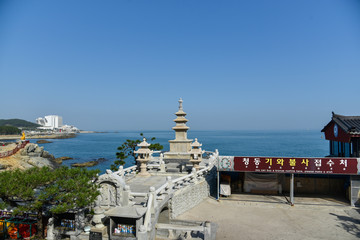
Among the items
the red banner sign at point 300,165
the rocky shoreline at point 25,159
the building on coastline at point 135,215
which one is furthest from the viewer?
the rocky shoreline at point 25,159

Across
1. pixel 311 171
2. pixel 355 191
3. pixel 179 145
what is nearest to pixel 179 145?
pixel 179 145

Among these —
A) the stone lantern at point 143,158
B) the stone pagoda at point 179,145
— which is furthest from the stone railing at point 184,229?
the stone pagoda at point 179,145

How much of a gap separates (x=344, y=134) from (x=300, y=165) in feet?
17.5

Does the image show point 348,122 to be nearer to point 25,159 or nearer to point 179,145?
point 179,145

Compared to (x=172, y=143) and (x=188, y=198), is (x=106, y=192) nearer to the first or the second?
(x=188, y=198)

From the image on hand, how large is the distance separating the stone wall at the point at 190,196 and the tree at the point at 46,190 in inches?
249

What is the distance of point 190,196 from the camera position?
19203 millimetres

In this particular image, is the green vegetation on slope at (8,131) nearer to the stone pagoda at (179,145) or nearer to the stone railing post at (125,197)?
the stone pagoda at (179,145)

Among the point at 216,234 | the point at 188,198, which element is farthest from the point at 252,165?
the point at 216,234

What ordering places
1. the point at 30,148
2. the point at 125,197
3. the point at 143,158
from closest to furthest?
the point at 125,197 → the point at 143,158 → the point at 30,148

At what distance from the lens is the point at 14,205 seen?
1182 centimetres

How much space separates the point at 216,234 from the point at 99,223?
270 inches

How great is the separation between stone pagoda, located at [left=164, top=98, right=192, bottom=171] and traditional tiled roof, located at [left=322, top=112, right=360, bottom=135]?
1569 cm

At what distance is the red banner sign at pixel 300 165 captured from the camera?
735 inches
